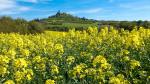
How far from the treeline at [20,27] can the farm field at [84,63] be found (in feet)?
55.9

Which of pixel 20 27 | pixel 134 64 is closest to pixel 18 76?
pixel 134 64

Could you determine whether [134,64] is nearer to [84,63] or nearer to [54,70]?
[54,70]

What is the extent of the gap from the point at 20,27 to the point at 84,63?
2181 cm

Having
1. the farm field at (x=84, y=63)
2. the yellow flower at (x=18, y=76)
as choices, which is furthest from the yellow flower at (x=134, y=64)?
the yellow flower at (x=18, y=76)

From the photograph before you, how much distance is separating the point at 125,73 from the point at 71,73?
4.91ft

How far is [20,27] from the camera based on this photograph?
3191 centimetres

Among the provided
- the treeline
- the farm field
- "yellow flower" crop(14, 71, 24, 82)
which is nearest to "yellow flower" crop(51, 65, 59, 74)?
the farm field

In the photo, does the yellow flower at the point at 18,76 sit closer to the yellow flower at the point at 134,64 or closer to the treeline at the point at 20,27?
the yellow flower at the point at 134,64

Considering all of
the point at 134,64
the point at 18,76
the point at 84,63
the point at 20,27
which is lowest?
the point at 20,27

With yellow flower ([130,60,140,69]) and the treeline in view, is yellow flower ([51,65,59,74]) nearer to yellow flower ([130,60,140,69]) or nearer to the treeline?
yellow flower ([130,60,140,69])

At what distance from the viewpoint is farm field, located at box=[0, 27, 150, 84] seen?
8469 millimetres

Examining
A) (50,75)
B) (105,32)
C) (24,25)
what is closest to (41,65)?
(50,75)

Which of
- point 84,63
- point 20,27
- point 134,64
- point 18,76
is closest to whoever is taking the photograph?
point 18,76

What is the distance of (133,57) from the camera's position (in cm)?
1074
